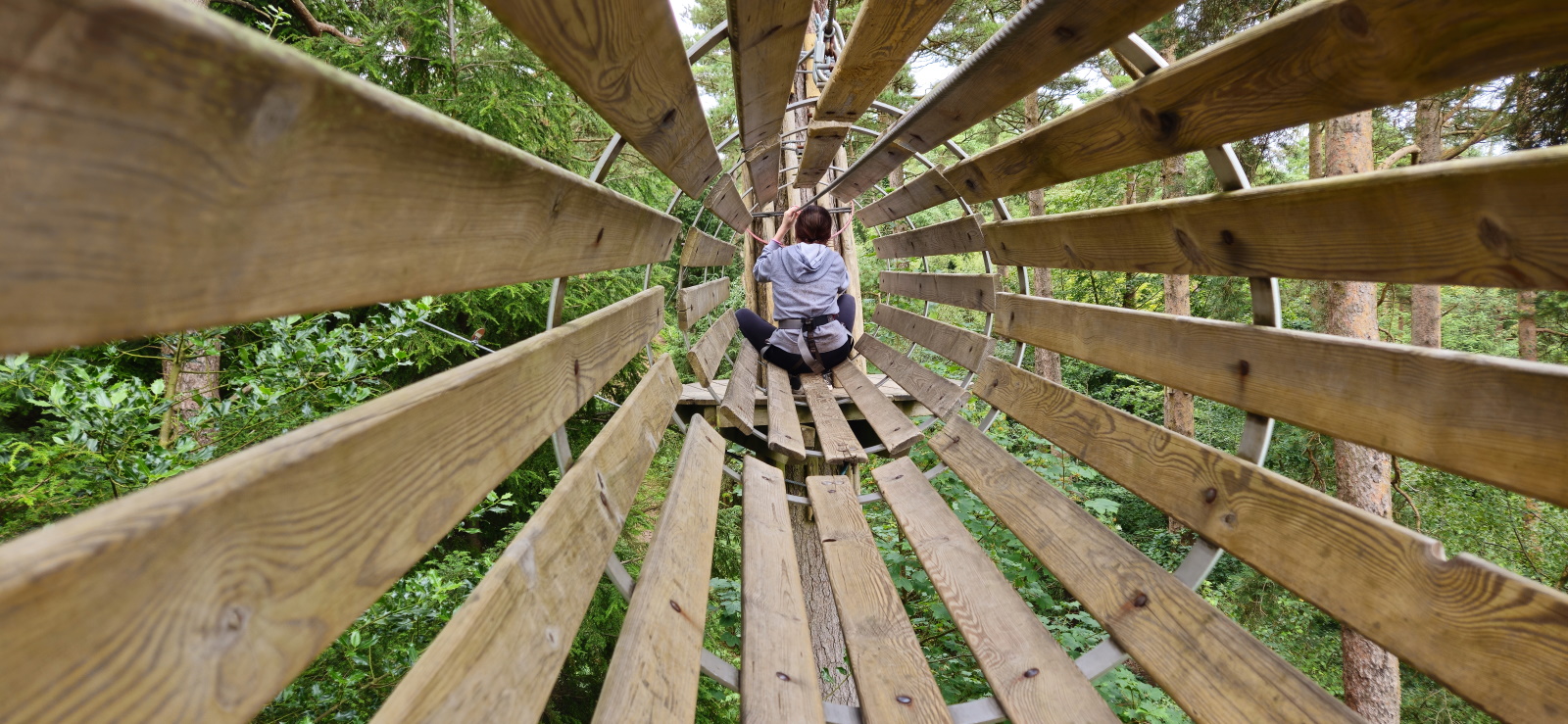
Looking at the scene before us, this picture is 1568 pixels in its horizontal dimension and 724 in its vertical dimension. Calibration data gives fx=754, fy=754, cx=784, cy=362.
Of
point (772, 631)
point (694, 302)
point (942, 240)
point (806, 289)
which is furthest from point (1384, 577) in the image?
point (806, 289)

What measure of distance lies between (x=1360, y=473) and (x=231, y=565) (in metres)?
8.01

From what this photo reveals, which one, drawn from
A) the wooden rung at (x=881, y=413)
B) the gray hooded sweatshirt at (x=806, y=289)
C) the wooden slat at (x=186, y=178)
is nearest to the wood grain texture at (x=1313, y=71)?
the wooden slat at (x=186, y=178)

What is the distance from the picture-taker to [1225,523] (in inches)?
62.5

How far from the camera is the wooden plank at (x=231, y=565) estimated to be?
1.44ft

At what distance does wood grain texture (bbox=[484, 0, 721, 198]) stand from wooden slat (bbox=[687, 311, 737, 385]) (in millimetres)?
1236

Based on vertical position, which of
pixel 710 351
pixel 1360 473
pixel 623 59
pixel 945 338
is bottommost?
pixel 1360 473

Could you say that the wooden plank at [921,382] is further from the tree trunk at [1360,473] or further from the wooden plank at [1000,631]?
the tree trunk at [1360,473]

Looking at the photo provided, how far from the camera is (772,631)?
173 cm

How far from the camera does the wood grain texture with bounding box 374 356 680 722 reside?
0.78 meters

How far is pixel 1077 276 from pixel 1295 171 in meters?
8.31

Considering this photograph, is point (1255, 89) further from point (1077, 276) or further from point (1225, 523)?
point (1077, 276)

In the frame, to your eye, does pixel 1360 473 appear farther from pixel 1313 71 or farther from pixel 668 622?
pixel 668 622

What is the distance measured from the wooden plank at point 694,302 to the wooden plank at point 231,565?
7.18 feet

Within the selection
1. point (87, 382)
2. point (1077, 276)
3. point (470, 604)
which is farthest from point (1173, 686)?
point (1077, 276)
